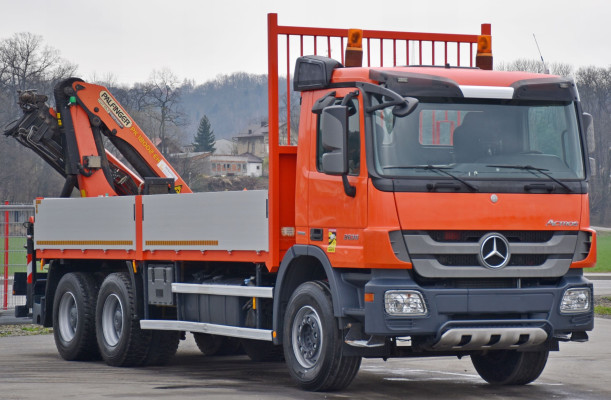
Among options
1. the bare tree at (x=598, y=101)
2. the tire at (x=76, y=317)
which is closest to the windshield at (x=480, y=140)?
the tire at (x=76, y=317)

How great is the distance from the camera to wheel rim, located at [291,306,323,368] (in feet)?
34.5

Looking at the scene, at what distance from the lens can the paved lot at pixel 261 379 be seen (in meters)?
10.5

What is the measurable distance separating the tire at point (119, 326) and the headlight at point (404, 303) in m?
4.70

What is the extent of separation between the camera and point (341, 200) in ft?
33.4

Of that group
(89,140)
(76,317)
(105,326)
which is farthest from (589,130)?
(89,140)

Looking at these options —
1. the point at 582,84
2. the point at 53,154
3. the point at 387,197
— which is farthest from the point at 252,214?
the point at 582,84

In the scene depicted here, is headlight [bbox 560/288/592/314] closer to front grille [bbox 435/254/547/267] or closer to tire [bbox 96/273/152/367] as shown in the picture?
front grille [bbox 435/254/547/267]

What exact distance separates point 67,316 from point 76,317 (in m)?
0.38

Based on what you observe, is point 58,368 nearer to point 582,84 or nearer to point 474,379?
point 474,379

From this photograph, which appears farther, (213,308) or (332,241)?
(213,308)

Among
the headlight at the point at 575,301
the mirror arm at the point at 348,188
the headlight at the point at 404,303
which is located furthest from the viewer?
the headlight at the point at 575,301

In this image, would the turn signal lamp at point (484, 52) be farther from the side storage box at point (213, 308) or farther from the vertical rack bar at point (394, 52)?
the side storage box at point (213, 308)

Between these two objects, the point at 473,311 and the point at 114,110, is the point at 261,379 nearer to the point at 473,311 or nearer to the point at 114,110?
the point at 473,311

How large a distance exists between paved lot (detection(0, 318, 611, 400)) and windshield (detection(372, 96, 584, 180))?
2047mm
